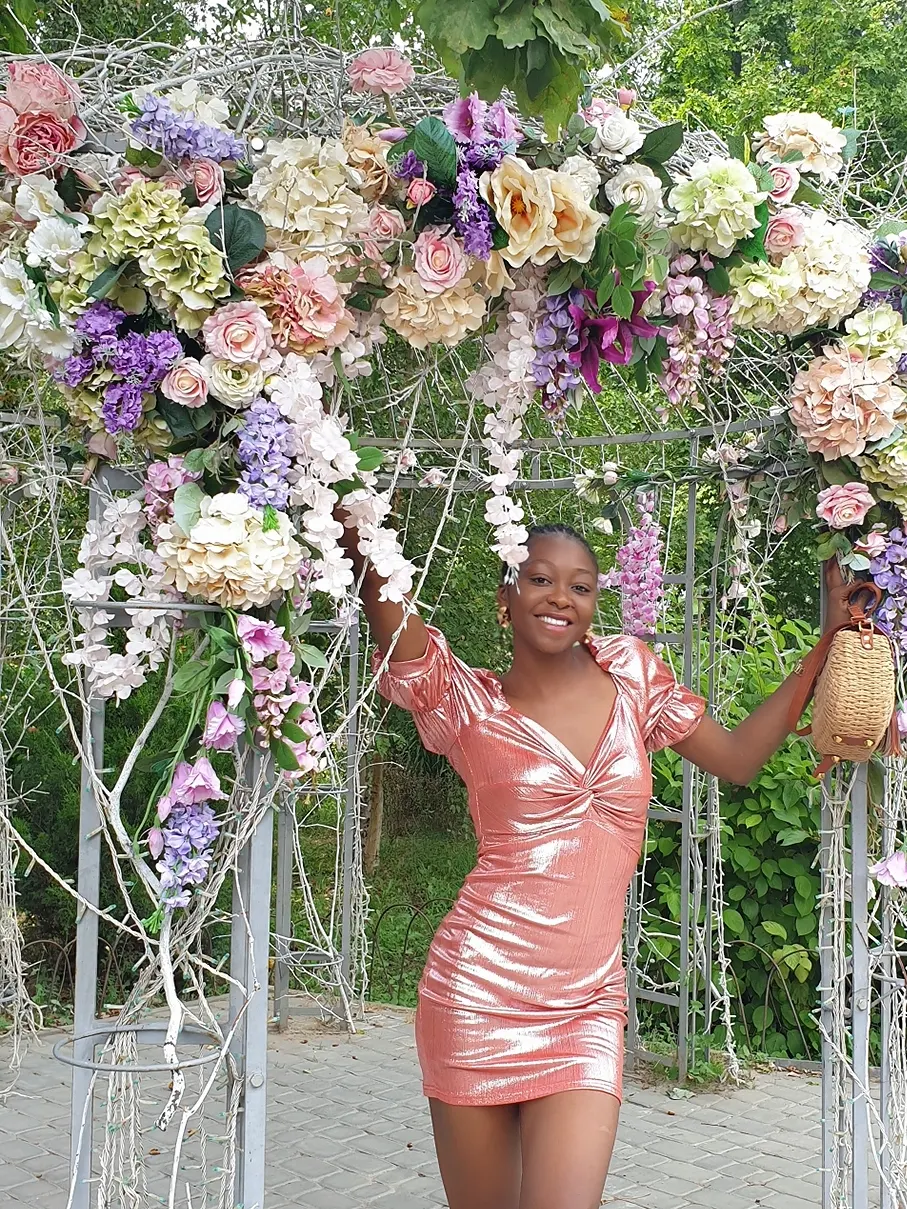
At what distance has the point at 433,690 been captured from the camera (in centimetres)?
279

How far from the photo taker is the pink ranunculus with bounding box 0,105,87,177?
7.27ft

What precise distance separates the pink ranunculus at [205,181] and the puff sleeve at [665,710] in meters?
1.37

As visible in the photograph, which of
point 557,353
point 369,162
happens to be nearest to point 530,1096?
point 557,353

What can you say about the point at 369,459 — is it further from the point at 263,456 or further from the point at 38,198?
the point at 38,198

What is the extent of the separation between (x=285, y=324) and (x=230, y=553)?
0.42 meters

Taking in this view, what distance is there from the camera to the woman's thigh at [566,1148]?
2.37m

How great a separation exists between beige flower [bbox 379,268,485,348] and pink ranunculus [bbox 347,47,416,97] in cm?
33

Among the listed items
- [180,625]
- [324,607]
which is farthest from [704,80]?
[180,625]

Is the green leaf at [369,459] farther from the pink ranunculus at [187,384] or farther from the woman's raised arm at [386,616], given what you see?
the pink ranunculus at [187,384]

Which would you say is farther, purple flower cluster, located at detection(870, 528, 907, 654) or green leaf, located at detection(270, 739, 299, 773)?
purple flower cluster, located at detection(870, 528, 907, 654)

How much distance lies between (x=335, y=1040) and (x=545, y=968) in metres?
3.30

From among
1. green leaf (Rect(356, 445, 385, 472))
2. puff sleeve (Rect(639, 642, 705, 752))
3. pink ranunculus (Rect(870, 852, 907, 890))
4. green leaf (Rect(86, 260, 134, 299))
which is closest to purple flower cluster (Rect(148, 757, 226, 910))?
green leaf (Rect(356, 445, 385, 472))

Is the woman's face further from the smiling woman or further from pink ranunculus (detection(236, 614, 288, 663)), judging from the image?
pink ranunculus (detection(236, 614, 288, 663))

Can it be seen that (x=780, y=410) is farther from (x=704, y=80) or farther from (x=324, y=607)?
(x=704, y=80)
